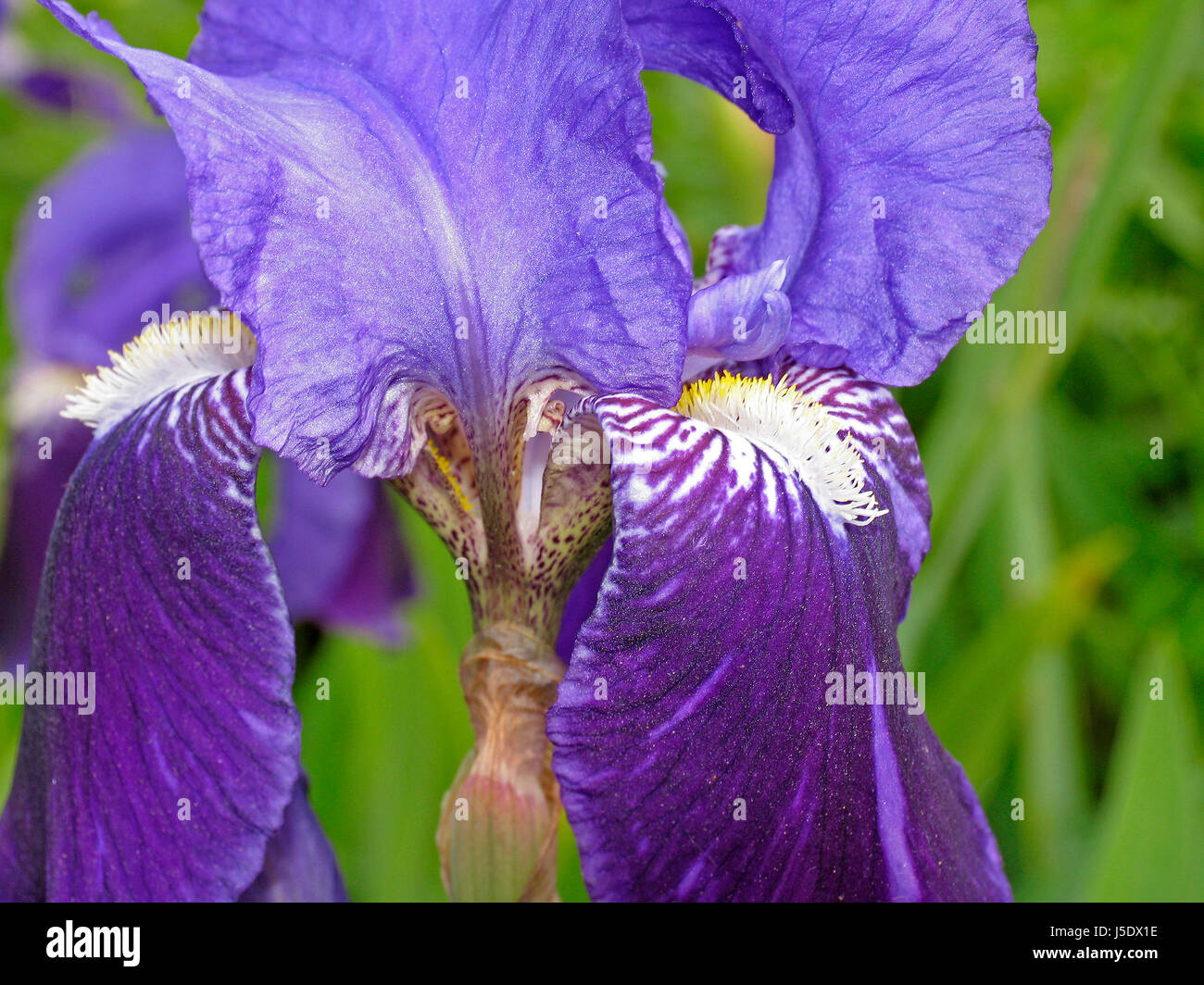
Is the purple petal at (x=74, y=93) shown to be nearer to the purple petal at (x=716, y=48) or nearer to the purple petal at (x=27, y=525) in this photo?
the purple petal at (x=27, y=525)

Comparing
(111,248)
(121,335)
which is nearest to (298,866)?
(121,335)

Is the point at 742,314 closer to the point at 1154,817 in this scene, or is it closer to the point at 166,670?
the point at 166,670

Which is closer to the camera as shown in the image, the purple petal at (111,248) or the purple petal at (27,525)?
the purple petal at (27,525)

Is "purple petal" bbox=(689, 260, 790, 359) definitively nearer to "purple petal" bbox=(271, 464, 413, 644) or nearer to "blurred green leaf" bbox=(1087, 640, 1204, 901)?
"blurred green leaf" bbox=(1087, 640, 1204, 901)

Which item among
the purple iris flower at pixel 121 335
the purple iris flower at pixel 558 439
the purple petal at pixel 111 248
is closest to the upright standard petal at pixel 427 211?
the purple iris flower at pixel 558 439

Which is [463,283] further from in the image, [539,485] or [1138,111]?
[1138,111]

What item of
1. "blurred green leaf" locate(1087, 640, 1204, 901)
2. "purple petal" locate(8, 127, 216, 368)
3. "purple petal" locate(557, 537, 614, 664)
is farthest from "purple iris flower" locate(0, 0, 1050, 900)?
"purple petal" locate(8, 127, 216, 368)
